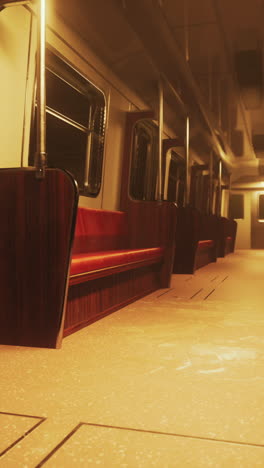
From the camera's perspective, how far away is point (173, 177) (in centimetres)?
740

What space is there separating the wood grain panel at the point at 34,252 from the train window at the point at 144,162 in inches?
117

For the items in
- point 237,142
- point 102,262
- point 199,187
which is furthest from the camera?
point 237,142

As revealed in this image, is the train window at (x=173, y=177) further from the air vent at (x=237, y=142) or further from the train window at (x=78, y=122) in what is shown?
the air vent at (x=237, y=142)

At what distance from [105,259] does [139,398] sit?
1.46 m

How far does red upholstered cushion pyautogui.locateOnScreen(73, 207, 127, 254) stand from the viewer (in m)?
3.80

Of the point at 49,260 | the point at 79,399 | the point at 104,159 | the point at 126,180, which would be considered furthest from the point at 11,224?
the point at 126,180

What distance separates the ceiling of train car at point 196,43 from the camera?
12.2 ft

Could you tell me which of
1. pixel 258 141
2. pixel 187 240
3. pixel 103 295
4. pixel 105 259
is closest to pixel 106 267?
pixel 105 259

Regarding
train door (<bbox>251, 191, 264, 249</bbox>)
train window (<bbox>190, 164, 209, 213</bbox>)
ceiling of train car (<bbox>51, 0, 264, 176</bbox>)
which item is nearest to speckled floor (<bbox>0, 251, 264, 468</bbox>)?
ceiling of train car (<bbox>51, 0, 264, 176</bbox>)

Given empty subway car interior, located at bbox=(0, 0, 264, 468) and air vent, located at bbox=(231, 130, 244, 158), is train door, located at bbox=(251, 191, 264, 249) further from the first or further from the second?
empty subway car interior, located at bbox=(0, 0, 264, 468)

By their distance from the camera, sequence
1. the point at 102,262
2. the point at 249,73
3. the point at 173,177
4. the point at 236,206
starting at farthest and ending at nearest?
the point at 236,206
the point at 173,177
the point at 249,73
the point at 102,262

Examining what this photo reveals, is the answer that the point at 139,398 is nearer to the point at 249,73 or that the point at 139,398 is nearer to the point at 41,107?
the point at 41,107

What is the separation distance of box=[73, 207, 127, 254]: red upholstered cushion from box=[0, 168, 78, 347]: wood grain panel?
142cm

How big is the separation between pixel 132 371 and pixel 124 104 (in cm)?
351
